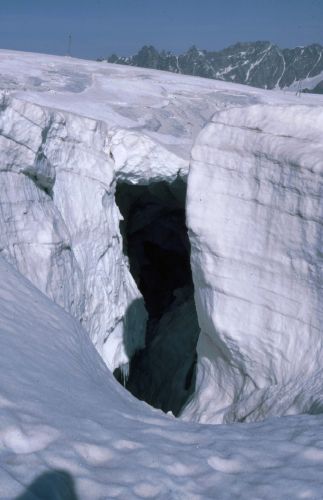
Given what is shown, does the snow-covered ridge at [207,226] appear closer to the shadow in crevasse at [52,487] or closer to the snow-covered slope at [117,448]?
the snow-covered slope at [117,448]

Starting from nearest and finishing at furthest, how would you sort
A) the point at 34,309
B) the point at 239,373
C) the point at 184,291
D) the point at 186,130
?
the point at 34,309 → the point at 239,373 → the point at 186,130 → the point at 184,291

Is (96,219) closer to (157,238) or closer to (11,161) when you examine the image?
(11,161)

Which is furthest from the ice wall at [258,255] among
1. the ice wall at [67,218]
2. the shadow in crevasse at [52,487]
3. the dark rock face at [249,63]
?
the dark rock face at [249,63]

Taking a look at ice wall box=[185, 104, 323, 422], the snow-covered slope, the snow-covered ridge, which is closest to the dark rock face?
the snow-covered ridge

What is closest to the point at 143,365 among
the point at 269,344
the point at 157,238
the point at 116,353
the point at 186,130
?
Answer: the point at 116,353

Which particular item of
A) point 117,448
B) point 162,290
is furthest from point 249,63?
point 117,448
